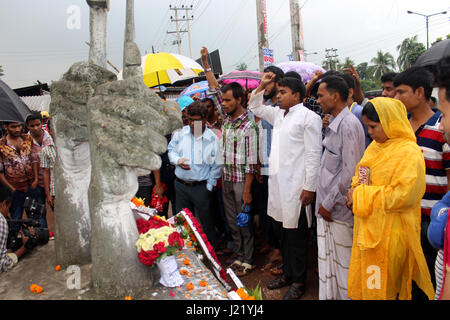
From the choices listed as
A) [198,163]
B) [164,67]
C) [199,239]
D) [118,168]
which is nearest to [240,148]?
[198,163]

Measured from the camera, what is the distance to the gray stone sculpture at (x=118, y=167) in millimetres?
2111

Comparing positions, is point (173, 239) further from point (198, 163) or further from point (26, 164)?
point (26, 164)

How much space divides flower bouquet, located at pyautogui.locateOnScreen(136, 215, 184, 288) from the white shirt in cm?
135

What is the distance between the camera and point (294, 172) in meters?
3.20

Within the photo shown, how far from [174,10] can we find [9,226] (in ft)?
114

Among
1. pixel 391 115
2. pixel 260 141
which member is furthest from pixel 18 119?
pixel 391 115

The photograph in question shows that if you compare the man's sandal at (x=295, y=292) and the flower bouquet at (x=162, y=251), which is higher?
the flower bouquet at (x=162, y=251)

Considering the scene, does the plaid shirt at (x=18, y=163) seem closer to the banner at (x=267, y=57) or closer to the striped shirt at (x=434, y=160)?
the striped shirt at (x=434, y=160)

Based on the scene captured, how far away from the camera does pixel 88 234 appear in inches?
106

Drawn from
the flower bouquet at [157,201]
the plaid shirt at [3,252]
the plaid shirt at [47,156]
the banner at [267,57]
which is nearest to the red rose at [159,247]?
the plaid shirt at [3,252]

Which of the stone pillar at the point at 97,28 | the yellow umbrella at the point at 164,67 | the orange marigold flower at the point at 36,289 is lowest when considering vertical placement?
the orange marigold flower at the point at 36,289

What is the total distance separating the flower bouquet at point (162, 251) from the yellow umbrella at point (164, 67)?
4.90 m

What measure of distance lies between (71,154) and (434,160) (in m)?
2.94

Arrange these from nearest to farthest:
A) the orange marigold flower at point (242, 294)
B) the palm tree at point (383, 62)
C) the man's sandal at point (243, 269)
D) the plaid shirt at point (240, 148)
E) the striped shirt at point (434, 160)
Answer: the orange marigold flower at point (242, 294), the striped shirt at point (434, 160), the plaid shirt at point (240, 148), the man's sandal at point (243, 269), the palm tree at point (383, 62)
